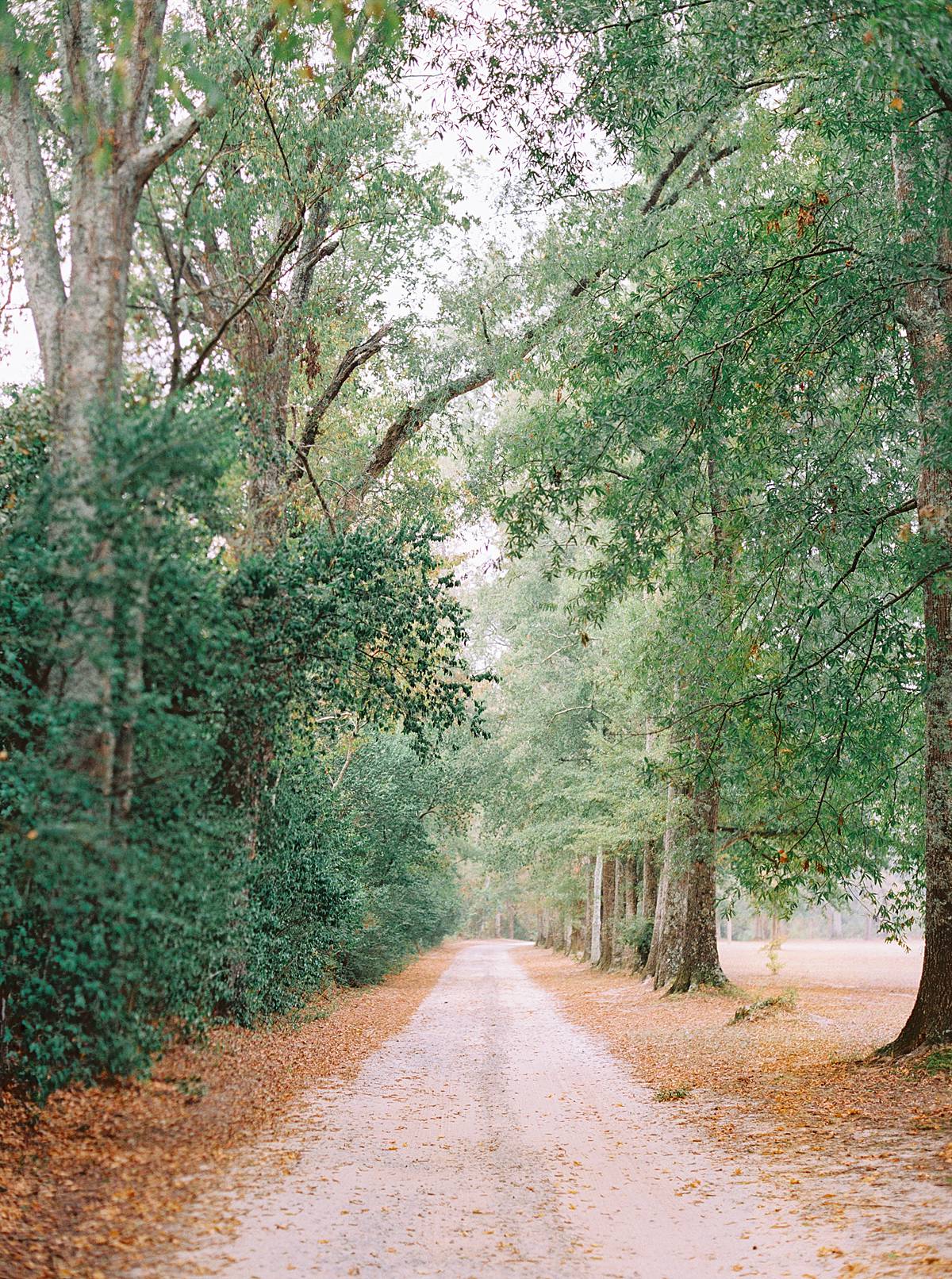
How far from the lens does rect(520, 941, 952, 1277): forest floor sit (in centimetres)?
504

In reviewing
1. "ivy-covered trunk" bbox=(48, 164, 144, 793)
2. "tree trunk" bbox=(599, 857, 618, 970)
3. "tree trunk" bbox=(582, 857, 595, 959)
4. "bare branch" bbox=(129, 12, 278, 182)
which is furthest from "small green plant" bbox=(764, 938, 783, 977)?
"bare branch" bbox=(129, 12, 278, 182)

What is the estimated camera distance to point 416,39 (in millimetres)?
8906

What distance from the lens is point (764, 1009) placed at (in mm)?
14273

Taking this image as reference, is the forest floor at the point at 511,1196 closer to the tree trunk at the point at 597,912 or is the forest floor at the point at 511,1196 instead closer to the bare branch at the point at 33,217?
the bare branch at the point at 33,217

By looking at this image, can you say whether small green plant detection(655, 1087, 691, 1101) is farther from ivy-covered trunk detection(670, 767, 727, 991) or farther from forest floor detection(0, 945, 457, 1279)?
ivy-covered trunk detection(670, 767, 727, 991)

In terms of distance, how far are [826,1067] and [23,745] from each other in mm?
7986

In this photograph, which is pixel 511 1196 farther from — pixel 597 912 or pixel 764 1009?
pixel 597 912

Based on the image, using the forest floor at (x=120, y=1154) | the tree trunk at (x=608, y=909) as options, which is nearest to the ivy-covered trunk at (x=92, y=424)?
the forest floor at (x=120, y=1154)

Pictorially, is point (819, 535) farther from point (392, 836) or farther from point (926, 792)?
point (392, 836)

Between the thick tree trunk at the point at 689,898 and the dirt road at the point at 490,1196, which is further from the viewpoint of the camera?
the thick tree trunk at the point at 689,898

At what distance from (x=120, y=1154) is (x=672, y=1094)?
514 cm

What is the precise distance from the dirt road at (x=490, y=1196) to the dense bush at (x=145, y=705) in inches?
53.5

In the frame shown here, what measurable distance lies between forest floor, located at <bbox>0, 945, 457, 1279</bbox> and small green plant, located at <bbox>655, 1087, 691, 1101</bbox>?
3.26 metres

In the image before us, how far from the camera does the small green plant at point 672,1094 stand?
29.1 ft
